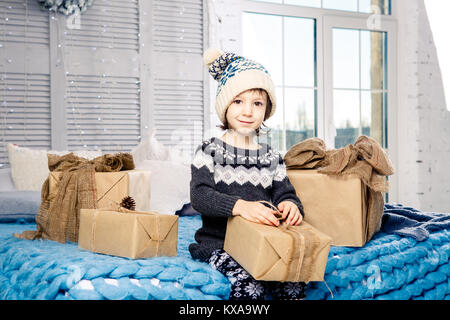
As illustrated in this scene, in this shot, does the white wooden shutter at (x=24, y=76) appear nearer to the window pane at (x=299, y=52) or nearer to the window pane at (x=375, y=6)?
the window pane at (x=299, y=52)

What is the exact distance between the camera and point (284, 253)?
895 mm

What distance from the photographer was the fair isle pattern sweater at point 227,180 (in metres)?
1.19

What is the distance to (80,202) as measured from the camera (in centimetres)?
145

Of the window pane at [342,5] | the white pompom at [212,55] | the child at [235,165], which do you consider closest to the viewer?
the child at [235,165]

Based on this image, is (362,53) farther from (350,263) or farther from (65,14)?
(350,263)

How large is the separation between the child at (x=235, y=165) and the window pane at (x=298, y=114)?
2.14m

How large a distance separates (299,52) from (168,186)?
6.26ft

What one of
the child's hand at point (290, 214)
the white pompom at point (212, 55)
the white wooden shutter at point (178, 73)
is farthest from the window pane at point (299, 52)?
the child's hand at point (290, 214)

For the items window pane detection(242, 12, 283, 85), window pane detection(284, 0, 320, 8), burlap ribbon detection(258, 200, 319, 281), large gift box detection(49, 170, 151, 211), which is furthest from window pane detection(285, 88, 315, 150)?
burlap ribbon detection(258, 200, 319, 281)

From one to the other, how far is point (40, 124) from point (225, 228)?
1924mm

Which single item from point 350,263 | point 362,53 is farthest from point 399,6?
point 350,263

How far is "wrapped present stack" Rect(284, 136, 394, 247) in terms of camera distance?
1270 mm

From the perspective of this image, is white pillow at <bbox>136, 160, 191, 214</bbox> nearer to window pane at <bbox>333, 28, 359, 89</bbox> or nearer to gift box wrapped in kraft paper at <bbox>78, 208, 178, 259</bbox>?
gift box wrapped in kraft paper at <bbox>78, 208, 178, 259</bbox>

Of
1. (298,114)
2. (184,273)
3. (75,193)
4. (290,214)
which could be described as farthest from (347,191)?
(298,114)
